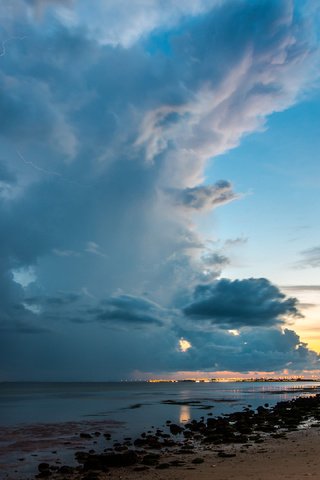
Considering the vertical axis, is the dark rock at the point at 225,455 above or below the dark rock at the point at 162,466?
above

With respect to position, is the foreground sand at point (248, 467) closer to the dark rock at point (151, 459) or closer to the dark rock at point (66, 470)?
the dark rock at point (151, 459)

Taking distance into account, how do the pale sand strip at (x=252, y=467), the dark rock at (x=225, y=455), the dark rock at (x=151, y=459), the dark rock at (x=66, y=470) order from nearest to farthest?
the pale sand strip at (x=252, y=467) < the dark rock at (x=66, y=470) < the dark rock at (x=151, y=459) < the dark rock at (x=225, y=455)

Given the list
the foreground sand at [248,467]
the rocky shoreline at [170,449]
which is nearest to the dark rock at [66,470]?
the rocky shoreline at [170,449]

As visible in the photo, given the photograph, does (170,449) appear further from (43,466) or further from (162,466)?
(43,466)

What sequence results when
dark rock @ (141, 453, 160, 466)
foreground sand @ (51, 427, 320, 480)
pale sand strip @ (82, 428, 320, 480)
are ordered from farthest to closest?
dark rock @ (141, 453, 160, 466) < foreground sand @ (51, 427, 320, 480) < pale sand strip @ (82, 428, 320, 480)

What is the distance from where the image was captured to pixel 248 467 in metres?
25.2

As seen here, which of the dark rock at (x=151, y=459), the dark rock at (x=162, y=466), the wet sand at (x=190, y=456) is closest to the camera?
the wet sand at (x=190, y=456)

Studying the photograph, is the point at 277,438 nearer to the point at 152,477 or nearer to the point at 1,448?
the point at 152,477

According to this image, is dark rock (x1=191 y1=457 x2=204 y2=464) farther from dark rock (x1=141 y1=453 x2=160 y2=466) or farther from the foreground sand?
dark rock (x1=141 y1=453 x2=160 y2=466)

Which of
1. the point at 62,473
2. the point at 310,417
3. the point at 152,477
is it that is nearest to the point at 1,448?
the point at 62,473

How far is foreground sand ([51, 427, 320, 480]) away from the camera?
2303 cm

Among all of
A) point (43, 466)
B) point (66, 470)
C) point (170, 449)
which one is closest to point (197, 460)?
point (170, 449)

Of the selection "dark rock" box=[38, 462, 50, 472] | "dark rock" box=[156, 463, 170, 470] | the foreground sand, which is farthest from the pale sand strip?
"dark rock" box=[38, 462, 50, 472]

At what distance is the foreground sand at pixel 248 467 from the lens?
23.0m
